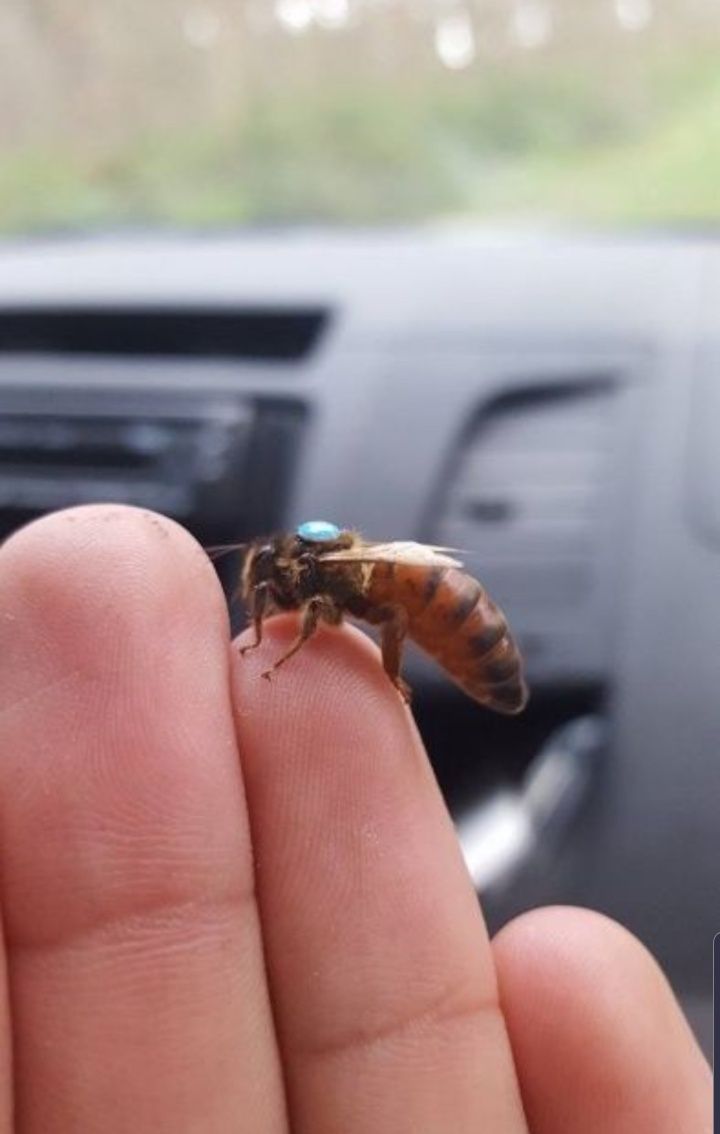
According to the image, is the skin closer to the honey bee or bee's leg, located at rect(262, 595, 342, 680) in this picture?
bee's leg, located at rect(262, 595, 342, 680)

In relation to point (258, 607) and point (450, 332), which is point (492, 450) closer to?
point (450, 332)

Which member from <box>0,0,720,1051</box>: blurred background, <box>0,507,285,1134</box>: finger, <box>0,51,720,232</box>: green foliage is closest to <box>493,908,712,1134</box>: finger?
<box>0,507,285,1134</box>: finger

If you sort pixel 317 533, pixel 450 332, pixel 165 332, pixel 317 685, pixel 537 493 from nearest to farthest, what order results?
pixel 317 685
pixel 317 533
pixel 537 493
pixel 450 332
pixel 165 332

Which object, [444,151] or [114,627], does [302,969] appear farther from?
[444,151]

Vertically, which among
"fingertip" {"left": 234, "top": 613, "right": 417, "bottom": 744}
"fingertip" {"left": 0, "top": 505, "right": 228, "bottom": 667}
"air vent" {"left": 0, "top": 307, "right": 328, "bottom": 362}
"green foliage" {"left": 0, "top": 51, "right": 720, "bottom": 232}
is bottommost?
"fingertip" {"left": 234, "top": 613, "right": 417, "bottom": 744}

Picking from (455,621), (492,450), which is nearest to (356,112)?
(492,450)

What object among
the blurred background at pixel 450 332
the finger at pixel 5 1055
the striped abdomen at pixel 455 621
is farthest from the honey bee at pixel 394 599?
the blurred background at pixel 450 332
